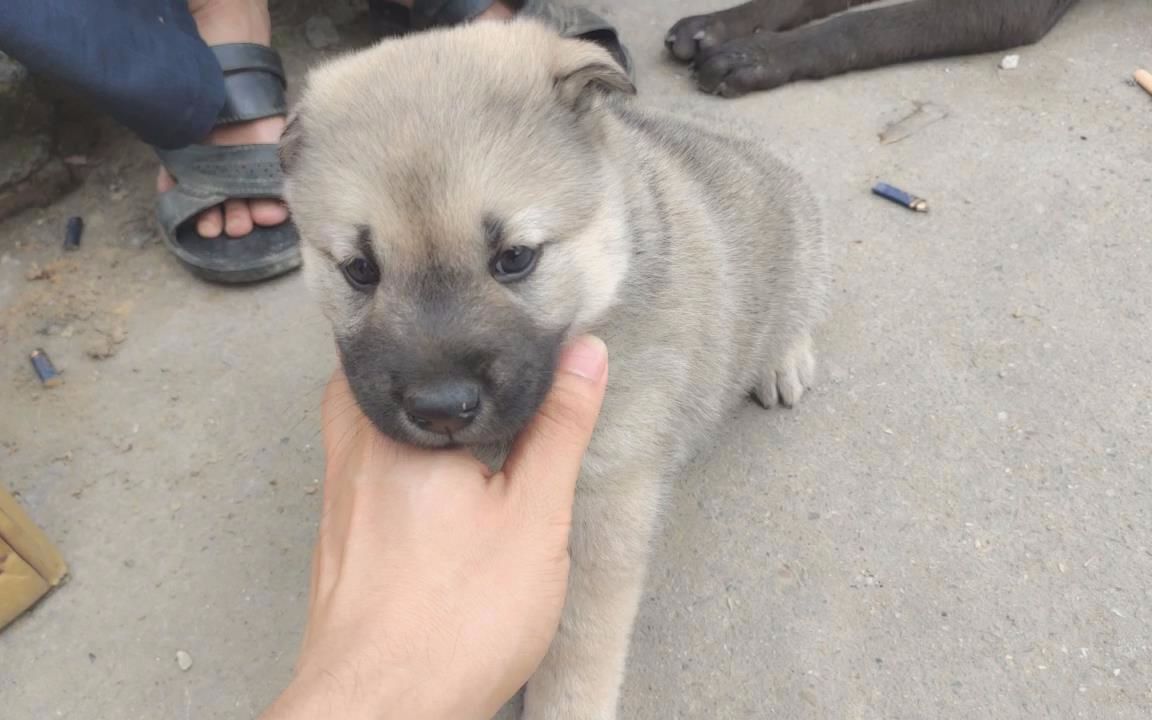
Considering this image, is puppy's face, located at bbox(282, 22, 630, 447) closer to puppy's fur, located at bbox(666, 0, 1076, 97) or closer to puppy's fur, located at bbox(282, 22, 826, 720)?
puppy's fur, located at bbox(282, 22, 826, 720)

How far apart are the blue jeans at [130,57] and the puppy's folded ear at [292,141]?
118 centimetres

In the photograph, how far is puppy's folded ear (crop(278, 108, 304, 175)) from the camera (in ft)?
5.29

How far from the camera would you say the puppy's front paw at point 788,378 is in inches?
94.1

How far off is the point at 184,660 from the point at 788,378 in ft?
5.73

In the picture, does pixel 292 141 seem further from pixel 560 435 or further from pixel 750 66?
pixel 750 66

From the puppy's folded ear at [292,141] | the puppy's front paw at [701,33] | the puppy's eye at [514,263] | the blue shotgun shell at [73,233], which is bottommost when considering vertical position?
the blue shotgun shell at [73,233]

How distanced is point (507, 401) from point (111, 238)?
2.39 m

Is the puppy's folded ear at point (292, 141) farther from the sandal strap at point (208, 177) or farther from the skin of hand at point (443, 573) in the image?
the sandal strap at point (208, 177)

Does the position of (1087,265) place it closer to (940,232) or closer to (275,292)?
(940,232)

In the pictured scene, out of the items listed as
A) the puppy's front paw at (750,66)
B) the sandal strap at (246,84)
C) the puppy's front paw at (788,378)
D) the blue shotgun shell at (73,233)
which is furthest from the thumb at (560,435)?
the blue shotgun shell at (73,233)

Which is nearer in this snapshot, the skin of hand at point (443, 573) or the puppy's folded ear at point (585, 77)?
the skin of hand at point (443, 573)

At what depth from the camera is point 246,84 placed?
2916 millimetres

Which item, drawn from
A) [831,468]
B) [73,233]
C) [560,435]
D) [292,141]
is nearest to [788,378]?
[831,468]

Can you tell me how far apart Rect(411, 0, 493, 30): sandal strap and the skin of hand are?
2163mm
